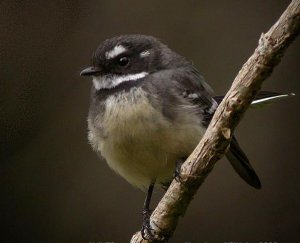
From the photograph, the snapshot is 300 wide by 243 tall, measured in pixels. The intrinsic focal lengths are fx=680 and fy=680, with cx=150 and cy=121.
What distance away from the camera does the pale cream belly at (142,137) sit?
3441 millimetres

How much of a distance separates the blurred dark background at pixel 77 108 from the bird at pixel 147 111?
5.05ft

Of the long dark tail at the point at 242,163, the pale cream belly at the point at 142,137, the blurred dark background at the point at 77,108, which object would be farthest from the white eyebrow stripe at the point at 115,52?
the blurred dark background at the point at 77,108

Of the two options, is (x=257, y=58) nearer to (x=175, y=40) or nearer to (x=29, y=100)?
(x=175, y=40)

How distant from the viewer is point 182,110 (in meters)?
3.58

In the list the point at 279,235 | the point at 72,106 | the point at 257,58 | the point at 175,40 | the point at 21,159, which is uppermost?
the point at 257,58

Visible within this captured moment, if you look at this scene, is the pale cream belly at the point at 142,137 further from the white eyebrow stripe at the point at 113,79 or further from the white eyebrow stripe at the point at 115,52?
the white eyebrow stripe at the point at 115,52

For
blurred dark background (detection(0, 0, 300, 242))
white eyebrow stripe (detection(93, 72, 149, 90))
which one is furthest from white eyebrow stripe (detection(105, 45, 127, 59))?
blurred dark background (detection(0, 0, 300, 242))

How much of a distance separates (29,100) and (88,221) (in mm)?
1111

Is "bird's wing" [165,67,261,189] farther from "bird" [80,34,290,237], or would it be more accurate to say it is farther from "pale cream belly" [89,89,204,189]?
"pale cream belly" [89,89,204,189]

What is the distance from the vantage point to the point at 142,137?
344 centimetres

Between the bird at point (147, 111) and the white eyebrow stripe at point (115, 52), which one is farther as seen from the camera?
the white eyebrow stripe at point (115, 52)

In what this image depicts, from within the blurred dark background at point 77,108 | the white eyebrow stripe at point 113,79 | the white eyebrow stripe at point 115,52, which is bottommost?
the blurred dark background at point 77,108

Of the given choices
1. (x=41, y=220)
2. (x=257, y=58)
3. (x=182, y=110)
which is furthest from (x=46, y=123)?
(x=257, y=58)

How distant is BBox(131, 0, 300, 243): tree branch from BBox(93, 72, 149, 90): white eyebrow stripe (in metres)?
0.83
